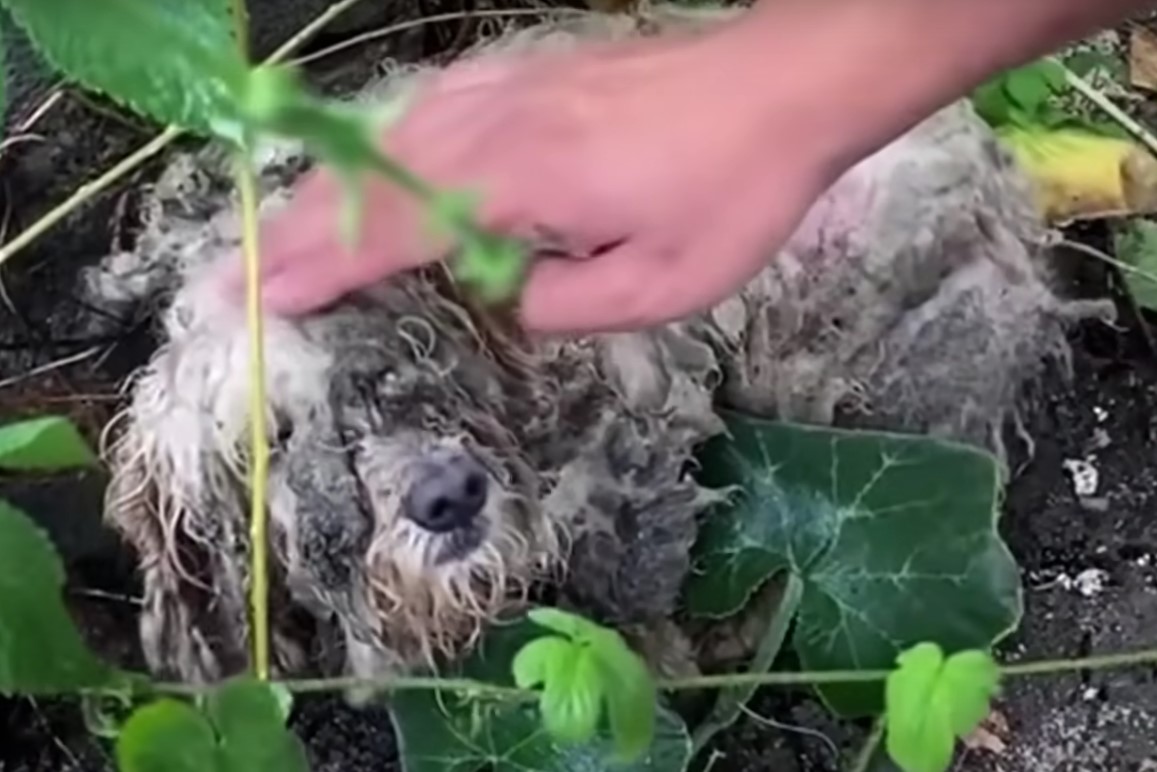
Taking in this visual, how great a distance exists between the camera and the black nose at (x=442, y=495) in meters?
1.05

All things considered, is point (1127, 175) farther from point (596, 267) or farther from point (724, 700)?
point (596, 267)

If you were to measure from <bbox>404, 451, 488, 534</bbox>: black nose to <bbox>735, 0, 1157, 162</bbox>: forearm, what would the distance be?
266mm

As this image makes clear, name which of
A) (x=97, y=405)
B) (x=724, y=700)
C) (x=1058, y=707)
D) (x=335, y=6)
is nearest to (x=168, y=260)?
(x=97, y=405)

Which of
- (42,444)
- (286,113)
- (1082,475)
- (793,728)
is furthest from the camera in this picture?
(1082,475)

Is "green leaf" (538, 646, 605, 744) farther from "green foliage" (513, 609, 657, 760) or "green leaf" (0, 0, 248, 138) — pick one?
"green leaf" (0, 0, 248, 138)

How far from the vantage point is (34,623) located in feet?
2.67

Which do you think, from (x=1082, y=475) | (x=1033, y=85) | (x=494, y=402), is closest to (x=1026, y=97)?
(x=1033, y=85)

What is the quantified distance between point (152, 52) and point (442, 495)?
714 mm

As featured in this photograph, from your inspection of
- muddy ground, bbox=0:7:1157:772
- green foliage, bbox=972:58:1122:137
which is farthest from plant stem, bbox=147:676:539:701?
green foliage, bbox=972:58:1122:137

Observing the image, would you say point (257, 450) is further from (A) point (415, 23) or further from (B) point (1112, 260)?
(B) point (1112, 260)

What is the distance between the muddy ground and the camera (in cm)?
131

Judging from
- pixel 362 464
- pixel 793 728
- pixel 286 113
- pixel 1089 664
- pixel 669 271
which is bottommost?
pixel 793 728

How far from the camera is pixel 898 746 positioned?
1.01 metres

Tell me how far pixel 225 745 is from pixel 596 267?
245 millimetres
